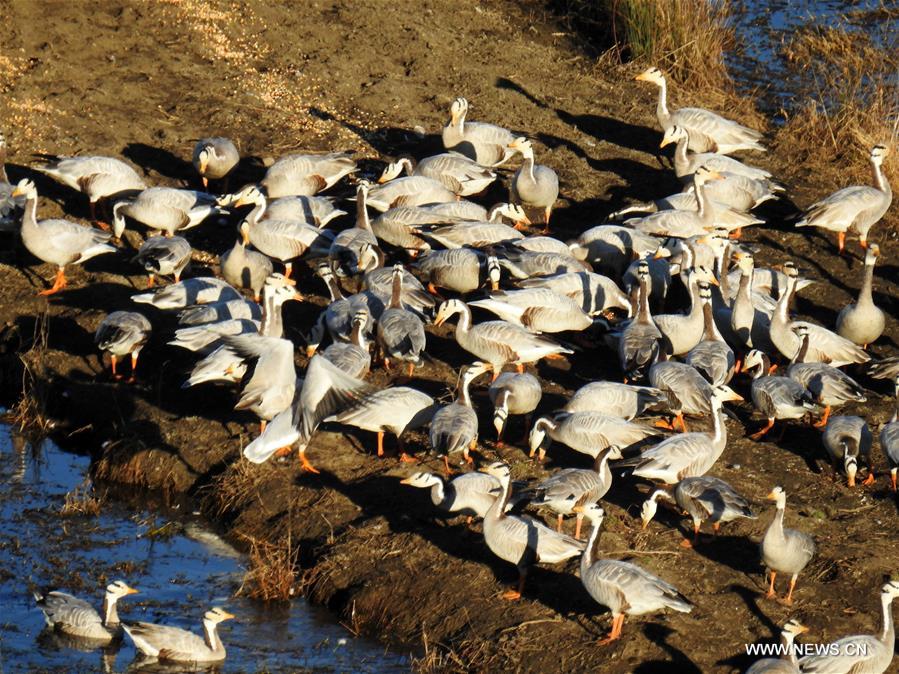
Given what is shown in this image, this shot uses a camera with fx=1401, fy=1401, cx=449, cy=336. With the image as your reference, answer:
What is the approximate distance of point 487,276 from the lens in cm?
1343

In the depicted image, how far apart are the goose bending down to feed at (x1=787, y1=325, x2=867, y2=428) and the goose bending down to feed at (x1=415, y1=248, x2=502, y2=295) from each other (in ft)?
10.0

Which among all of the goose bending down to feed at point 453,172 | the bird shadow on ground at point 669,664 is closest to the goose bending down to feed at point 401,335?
the goose bending down to feed at point 453,172

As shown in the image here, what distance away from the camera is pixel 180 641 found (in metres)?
9.14

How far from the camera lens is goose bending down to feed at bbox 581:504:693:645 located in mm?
8883

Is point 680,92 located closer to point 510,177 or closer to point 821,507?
point 510,177

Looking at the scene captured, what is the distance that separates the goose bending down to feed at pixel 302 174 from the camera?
15.1 m

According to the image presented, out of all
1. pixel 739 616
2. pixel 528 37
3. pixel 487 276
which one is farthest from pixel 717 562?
pixel 528 37

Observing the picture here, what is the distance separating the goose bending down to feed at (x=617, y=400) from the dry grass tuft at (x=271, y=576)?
2.67m

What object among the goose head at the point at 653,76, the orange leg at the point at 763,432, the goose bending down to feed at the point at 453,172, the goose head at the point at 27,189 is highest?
the goose head at the point at 653,76

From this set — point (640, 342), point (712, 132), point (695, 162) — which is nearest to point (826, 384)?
point (640, 342)

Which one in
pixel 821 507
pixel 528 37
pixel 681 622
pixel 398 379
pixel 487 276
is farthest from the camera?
pixel 528 37

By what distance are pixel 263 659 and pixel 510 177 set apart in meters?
8.55

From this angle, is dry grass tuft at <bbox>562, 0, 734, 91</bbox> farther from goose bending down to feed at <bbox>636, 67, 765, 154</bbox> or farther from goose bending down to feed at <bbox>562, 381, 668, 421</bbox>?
goose bending down to feed at <bbox>562, 381, 668, 421</bbox>

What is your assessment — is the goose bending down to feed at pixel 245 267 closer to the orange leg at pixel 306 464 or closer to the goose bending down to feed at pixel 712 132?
the orange leg at pixel 306 464
